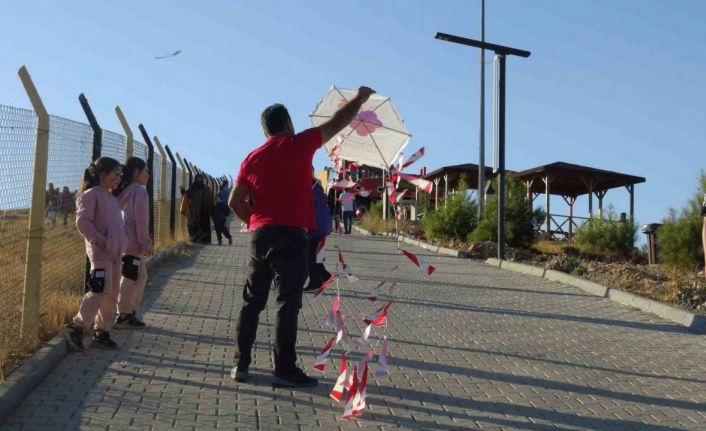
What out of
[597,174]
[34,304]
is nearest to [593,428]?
[34,304]

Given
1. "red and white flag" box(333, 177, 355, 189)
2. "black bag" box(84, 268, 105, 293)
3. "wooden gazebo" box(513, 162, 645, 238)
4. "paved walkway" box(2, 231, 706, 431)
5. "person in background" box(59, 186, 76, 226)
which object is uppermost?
"wooden gazebo" box(513, 162, 645, 238)

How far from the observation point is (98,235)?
23.9 ft

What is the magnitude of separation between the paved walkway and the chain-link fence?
2.03 ft

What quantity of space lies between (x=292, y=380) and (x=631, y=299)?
6696mm

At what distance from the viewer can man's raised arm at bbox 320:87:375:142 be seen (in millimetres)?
6242

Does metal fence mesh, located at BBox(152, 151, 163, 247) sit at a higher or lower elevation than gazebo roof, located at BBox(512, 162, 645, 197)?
lower

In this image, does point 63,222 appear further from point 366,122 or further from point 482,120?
point 482,120

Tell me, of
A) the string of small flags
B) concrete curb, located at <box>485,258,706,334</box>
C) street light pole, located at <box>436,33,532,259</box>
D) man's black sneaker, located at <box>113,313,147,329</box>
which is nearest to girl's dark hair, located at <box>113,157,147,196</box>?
man's black sneaker, located at <box>113,313,147,329</box>

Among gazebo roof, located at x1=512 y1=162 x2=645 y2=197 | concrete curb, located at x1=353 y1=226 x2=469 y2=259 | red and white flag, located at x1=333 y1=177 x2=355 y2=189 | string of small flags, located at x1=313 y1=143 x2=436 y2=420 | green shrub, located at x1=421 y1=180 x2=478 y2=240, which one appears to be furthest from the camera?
gazebo roof, located at x1=512 y1=162 x2=645 y2=197

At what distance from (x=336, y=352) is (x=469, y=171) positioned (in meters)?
34.2

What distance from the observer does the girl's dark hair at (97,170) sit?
7.39 meters

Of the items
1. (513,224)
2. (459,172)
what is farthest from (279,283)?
(459,172)

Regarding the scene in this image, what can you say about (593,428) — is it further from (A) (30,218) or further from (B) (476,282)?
(B) (476,282)

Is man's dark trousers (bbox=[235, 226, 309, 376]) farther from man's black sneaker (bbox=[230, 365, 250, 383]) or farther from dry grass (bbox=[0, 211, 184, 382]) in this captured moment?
dry grass (bbox=[0, 211, 184, 382])
